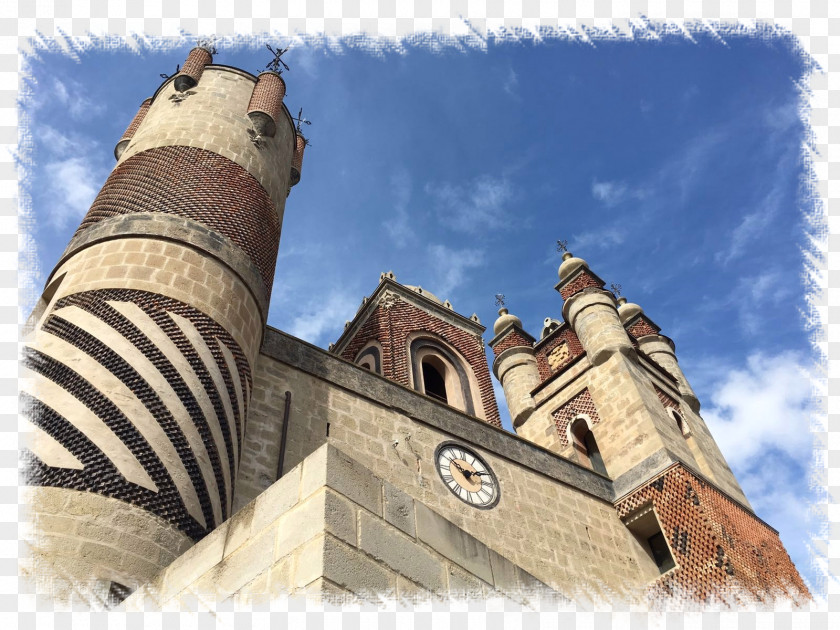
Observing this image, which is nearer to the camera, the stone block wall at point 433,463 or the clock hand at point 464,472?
the stone block wall at point 433,463

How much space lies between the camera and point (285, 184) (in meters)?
9.90

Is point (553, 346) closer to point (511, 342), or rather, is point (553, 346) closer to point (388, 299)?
point (511, 342)

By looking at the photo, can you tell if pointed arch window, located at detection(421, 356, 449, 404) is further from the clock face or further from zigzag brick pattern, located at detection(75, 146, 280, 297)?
zigzag brick pattern, located at detection(75, 146, 280, 297)

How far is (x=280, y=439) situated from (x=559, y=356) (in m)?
9.72

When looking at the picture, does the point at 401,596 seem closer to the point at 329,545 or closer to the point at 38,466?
the point at 329,545

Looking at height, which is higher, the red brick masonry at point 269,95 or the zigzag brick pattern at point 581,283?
the zigzag brick pattern at point 581,283

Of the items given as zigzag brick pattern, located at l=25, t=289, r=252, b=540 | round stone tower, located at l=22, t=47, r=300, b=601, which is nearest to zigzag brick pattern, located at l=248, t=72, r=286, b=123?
round stone tower, located at l=22, t=47, r=300, b=601

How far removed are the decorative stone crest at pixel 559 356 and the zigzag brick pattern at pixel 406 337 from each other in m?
1.49

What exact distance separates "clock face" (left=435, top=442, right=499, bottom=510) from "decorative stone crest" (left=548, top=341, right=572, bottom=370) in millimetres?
6441

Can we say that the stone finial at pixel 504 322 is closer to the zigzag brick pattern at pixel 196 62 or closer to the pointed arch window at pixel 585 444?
the pointed arch window at pixel 585 444

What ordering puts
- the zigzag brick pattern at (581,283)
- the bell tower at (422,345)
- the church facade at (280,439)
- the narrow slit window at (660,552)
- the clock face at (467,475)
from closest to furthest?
the church facade at (280,439) → the clock face at (467,475) → the narrow slit window at (660,552) → the bell tower at (422,345) → the zigzag brick pattern at (581,283)

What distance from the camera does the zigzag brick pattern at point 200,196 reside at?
7.64 m

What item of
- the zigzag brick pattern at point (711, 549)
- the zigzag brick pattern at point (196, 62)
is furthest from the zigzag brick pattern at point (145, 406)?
the zigzag brick pattern at point (711, 549)

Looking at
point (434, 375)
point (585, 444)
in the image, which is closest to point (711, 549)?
point (585, 444)
